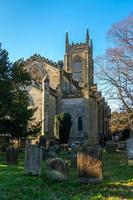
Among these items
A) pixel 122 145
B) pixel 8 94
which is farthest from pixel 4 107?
pixel 122 145

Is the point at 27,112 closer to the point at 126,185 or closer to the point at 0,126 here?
the point at 0,126

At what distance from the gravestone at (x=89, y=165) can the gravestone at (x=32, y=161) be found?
2.01 meters

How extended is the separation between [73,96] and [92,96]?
3.03m

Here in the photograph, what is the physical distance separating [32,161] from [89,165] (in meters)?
2.53

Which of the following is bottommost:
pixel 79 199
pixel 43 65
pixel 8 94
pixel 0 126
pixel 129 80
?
pixel 79 199

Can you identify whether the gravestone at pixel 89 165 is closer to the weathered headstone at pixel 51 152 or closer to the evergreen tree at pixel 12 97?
the weathered headstone at pixel 51 152

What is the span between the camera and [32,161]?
13.4 m

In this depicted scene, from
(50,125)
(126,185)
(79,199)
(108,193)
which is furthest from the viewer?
(50,125)

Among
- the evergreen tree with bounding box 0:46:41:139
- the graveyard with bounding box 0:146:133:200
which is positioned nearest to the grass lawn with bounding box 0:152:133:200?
the graveyard with bounding box 0:146:133:200

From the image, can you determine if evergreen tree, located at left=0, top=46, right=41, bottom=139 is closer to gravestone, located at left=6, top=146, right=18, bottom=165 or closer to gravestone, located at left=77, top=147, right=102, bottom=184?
gravestone, located at left=6, top=146, right=18, bottom=165

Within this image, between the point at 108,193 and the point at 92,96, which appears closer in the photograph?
the point at 108,193

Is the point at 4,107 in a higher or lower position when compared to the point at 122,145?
higher

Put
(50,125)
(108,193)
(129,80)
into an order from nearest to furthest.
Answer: (108,193) < (129,80) < (50,125)

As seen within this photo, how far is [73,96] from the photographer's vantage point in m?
53.3
